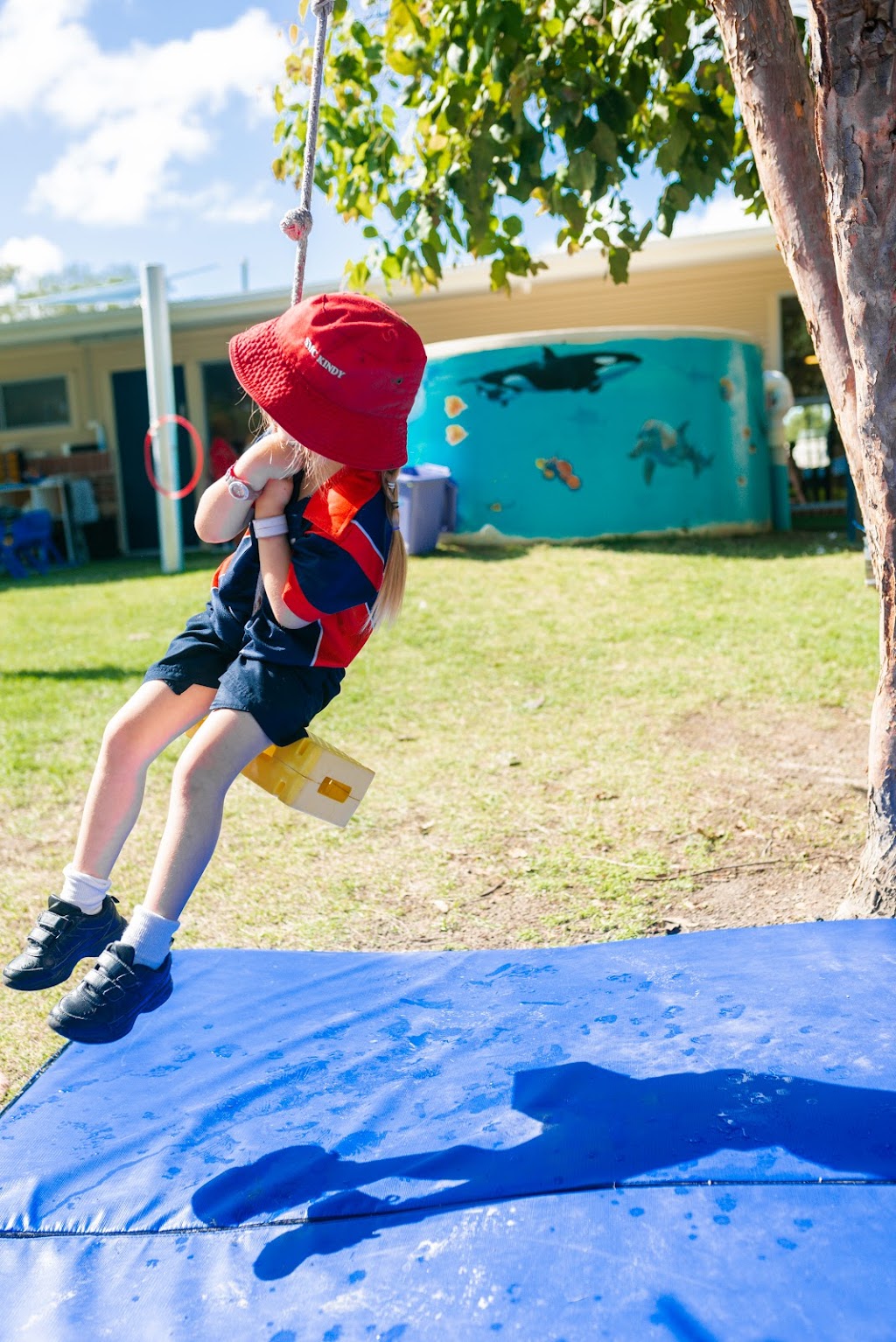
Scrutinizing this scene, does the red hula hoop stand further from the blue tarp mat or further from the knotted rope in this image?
the blue tarp mat

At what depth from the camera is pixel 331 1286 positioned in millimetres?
1849

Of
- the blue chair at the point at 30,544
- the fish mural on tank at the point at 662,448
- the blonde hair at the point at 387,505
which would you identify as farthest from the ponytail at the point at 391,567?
the blue chair at the point at 30,544

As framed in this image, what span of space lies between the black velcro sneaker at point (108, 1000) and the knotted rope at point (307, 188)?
144 centimetres

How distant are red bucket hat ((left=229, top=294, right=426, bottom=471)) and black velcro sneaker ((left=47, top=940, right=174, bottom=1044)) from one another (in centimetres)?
107

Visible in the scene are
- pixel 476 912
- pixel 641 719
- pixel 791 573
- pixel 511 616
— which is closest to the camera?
pixel 476 912

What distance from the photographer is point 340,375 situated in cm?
229

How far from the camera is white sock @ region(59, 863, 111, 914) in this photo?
240 cm

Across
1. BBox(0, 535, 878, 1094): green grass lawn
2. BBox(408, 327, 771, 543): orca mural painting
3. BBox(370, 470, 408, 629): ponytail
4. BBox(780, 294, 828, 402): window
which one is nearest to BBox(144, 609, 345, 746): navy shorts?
BBox(370, 470, 408, 629): ponytail

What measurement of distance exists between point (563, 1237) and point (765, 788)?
10.7 feet

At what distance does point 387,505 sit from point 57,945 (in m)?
1.13

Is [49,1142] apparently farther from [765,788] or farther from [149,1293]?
[765,788]

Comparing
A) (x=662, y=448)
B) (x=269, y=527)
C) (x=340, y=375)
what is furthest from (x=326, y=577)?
(x=662, y=448)

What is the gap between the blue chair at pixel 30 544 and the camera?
14.2 m

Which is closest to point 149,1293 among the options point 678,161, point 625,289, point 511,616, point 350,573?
point 350,573
